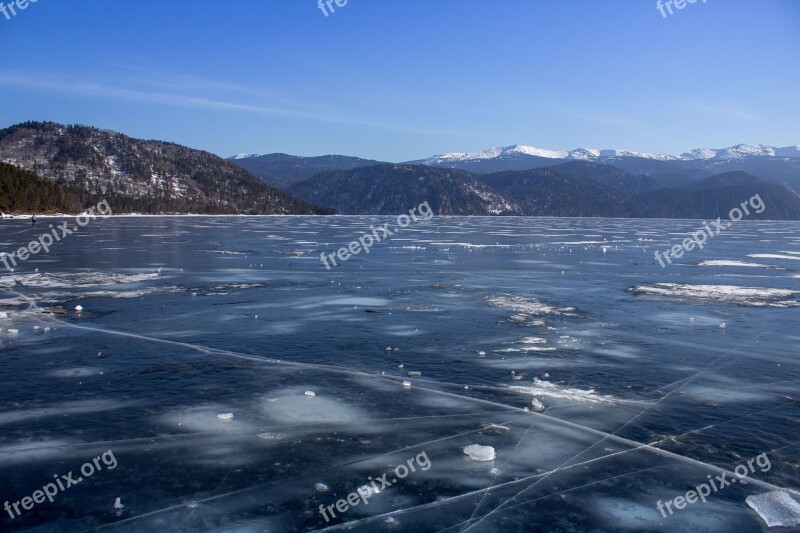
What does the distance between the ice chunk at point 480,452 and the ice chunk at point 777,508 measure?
3.08m

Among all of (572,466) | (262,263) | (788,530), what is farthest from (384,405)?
(262,263)

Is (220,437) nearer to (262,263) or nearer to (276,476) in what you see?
(276,476)

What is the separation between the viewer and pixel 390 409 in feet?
32.1

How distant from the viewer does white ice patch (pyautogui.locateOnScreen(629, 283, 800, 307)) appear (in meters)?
21.4

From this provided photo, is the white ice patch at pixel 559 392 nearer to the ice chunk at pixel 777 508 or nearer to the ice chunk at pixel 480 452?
the ice chunk at pixel 480 452

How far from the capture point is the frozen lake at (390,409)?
21.9ft

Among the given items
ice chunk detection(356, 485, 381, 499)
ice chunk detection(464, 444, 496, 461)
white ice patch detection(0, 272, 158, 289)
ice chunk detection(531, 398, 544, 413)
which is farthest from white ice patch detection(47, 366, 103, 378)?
white ice patch detection(0, 272, 158, 289)

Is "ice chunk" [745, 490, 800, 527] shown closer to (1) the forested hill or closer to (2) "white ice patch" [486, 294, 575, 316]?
(2) "white ice patch" [486, 294, 575, 316]

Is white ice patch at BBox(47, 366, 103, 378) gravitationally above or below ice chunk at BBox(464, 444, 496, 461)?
above

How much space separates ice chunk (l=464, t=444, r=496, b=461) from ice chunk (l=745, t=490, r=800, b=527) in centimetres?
308

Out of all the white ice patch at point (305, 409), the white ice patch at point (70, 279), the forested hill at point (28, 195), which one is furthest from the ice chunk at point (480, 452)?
the forested hill at point (28, 195)

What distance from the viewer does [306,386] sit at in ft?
35.8

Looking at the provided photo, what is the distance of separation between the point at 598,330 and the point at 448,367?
5912mm

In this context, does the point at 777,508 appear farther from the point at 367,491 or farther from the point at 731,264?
the point at 731,264
